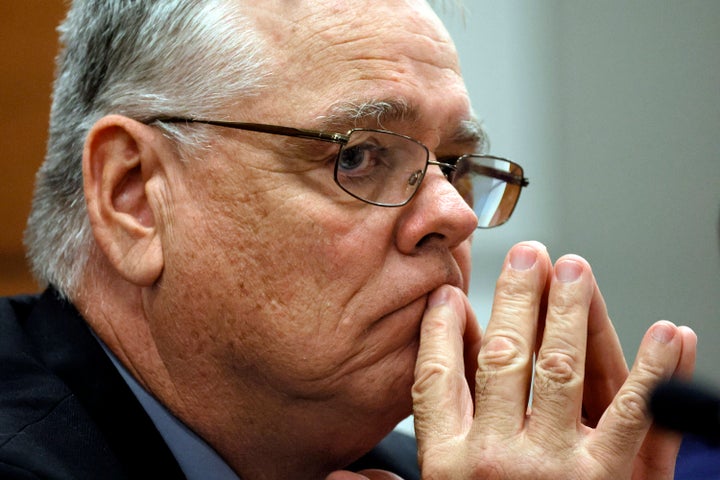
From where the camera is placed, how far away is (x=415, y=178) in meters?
1.78

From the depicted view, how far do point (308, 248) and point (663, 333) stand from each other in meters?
0.67

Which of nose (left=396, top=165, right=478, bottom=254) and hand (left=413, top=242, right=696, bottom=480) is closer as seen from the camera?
hand (left=413, top=242, right=696, bottom=480)

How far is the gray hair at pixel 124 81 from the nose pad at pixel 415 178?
0.36 metres

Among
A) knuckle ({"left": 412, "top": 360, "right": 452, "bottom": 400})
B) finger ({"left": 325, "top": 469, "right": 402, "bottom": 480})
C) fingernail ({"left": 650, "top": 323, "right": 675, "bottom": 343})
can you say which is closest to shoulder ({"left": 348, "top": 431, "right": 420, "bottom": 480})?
finger ({"left": 325, "top": 469, "right": 402, "bottom": 480})

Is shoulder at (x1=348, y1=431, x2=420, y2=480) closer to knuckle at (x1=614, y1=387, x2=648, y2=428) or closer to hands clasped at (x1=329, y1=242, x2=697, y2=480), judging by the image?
hands clasped at (x1=329, y1=242, x2=697, y2=480)

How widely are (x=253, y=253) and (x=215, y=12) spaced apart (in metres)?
0.51

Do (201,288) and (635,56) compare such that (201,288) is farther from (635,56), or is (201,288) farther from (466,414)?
(635,56)

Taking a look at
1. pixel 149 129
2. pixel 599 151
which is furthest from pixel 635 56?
pixel 149 129

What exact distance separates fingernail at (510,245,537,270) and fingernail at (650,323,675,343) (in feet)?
0.83

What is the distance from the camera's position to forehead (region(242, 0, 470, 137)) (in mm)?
1748

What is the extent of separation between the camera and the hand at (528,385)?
1542 millimetres

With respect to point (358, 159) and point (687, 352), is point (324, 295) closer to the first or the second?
point (358, 159)

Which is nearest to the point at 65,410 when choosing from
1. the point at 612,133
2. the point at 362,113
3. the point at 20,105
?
the point at 362,113

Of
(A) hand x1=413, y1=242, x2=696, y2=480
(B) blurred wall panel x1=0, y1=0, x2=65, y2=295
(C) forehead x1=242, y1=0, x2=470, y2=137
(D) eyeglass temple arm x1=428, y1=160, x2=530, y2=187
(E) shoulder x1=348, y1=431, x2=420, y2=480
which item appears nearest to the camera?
(A) hand x1=413, y1=242, x2=696, y2=480
